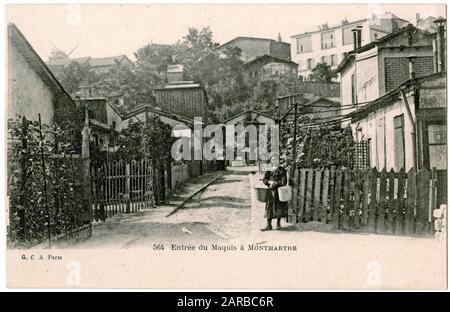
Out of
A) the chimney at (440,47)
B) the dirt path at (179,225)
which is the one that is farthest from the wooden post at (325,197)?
the chimney at (440,47)

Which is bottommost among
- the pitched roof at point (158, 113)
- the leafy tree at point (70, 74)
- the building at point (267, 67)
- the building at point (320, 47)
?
the pitched roof at point (158, 113)

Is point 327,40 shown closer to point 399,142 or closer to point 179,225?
point 399,142

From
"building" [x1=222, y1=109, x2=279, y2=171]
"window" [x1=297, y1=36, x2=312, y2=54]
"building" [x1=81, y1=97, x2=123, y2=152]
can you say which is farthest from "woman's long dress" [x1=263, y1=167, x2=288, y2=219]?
"window" [x1=297, y1=36, x2=312, y2=54]

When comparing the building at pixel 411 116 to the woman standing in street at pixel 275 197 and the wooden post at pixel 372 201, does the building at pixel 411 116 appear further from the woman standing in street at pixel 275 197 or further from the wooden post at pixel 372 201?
the woman standing in street at pixel 275 197

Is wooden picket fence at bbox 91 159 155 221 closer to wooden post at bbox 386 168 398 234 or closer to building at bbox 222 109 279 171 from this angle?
building at bbox 222 109 279 171

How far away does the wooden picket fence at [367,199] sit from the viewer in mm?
7926

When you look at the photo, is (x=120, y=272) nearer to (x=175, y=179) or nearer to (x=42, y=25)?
(x=42, y=25)

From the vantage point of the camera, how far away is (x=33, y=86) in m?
11.4

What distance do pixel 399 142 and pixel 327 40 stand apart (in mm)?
41854

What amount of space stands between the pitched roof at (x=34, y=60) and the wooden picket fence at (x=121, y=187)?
307cm

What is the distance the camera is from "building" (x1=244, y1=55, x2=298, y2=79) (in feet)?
78.3

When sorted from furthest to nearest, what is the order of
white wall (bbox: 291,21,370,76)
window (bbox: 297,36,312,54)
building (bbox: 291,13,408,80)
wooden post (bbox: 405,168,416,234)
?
window (bbox: 297,36,312,54), white wall (bbox: 291,21,370,76), building (bbox: 291,13,408,80), wooden post (bbox: 405,168,416,234)

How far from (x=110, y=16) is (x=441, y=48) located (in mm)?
8390

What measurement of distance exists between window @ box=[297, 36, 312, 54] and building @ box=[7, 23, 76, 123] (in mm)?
42265
